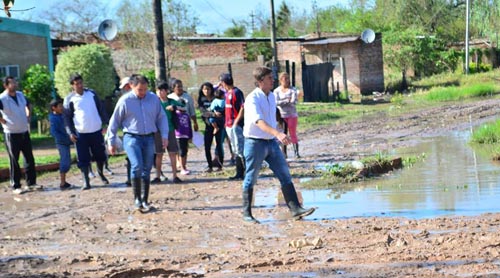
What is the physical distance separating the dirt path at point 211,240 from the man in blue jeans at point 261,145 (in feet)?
0.76

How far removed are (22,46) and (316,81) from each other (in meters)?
14.1

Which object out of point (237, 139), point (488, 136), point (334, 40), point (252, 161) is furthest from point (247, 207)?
point (334, 40)

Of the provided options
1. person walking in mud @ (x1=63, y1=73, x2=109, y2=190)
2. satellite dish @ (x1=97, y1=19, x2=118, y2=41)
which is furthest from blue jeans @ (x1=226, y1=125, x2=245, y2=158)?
satellite dish @ (x1=97, y1=19, x2=118, y2=41)

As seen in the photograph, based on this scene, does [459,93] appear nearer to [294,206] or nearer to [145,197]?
[145,197]

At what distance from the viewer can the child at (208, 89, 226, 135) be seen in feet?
50.8

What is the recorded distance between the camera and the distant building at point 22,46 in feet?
94.2

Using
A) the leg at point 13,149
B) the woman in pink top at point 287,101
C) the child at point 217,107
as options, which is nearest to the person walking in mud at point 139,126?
the leg at point 13,149

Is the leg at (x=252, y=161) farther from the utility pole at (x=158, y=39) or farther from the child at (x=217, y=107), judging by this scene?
the utility pole at (x=158, y=39)

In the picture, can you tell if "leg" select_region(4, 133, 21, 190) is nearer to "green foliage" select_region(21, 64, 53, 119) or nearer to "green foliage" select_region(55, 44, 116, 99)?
"green foliage" select_region(21, 64, 53, 119)

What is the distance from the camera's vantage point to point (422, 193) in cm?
1184

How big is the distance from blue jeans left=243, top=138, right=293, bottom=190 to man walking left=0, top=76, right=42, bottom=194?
5.54 m

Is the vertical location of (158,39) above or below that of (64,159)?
above

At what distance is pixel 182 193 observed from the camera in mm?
13406

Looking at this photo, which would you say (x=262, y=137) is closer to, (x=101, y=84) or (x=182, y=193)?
(x=182, y=193)
